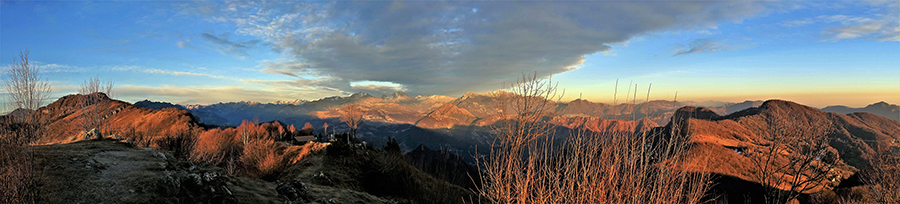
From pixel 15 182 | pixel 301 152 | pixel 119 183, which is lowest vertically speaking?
pixel 301 152

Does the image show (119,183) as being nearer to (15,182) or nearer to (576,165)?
(15,182)

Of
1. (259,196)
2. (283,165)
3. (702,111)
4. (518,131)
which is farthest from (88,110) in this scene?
(702,111)

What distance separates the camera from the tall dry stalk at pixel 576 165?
4.76 m

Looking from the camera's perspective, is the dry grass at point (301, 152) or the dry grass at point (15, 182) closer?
the dry grass at point (15, 182)

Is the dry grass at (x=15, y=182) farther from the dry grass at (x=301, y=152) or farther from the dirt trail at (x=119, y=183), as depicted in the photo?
the dry grass at (x=301, y=152)

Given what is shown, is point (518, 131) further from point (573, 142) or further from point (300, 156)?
point (300, 156)

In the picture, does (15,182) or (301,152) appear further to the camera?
(301,152)

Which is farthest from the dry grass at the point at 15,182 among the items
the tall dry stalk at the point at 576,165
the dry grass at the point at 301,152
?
the dry grass at the point at 301,152

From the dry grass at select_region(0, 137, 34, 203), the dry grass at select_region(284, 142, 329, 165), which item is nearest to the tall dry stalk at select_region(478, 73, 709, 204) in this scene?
the dry grass at select_region(0, 137, 34, 203)

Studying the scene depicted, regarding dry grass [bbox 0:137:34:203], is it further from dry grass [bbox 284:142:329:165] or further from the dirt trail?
dry grass [bbox 284:142:329:165]

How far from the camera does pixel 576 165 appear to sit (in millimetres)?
4910

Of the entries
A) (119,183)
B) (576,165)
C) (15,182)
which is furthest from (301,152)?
(576,165)

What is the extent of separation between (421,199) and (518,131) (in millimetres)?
4290

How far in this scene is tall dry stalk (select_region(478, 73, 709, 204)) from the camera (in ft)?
15.6
